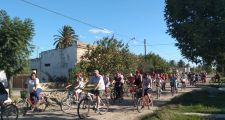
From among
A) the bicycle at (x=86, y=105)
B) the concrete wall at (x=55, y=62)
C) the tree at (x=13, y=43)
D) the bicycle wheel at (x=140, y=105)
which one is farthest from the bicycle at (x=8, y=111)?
the concrete wall at (x=55, y=62)

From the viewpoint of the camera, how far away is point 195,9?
89.0 feet

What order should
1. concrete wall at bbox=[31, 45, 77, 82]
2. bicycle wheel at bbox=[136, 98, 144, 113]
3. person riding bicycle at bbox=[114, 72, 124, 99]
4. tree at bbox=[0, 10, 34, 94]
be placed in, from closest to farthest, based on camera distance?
1. bicycle wheel at bbox=[136, 98, 144, 113]
2. person riding bicycle at bbox=[114, 72, 124, 99]
3. tree at bbox=[0, 10, 34, 94]
4. concrete wall at bbox=[31, 45, 77, 82]

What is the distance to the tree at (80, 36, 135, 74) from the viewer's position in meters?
37.7

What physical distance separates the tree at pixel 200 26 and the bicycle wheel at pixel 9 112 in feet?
44.3

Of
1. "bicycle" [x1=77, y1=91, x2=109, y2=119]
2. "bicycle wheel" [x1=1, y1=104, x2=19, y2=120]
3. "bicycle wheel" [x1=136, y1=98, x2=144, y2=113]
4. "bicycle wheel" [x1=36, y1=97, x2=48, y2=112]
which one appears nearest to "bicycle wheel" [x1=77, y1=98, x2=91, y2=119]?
"bicycle" [x1=77, y1=91, x2=109, y2=119]

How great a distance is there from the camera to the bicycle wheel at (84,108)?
16875mm

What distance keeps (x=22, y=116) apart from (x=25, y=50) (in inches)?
628

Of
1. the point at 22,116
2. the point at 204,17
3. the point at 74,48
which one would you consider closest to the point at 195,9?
the point at 204,17

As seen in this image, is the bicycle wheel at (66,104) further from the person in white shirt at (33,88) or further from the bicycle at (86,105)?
the bicycle at (86,105)

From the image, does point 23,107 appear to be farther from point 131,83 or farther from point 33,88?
point 131,83

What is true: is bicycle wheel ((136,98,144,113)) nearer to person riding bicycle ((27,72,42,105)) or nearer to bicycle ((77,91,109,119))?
bicycle ((77,91,109,119))

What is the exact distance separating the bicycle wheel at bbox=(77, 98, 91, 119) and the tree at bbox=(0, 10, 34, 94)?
50.9ft

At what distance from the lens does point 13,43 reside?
31406 mm

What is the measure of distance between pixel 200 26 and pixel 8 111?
14.2 m
